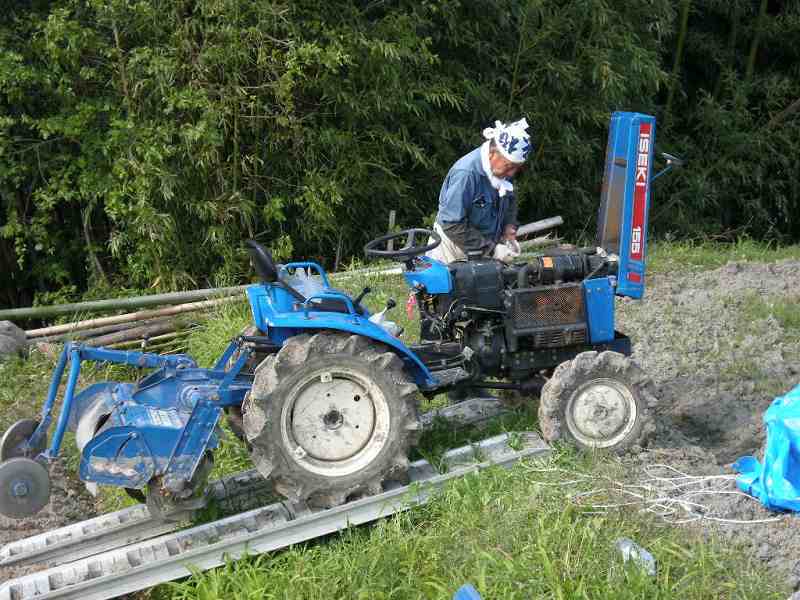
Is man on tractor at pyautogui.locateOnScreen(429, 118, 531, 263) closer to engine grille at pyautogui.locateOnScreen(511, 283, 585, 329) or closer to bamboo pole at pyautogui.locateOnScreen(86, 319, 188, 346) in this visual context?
engine grille at pyautogui.locateOnScreen(511, 283, 585, 329)

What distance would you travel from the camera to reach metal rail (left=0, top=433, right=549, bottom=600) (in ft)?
11.4

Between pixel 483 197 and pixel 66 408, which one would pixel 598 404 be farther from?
pixel 66 408

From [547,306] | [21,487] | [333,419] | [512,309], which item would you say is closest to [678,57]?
[547,306]

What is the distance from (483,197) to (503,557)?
223 cm

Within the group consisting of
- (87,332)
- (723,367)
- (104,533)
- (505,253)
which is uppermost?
(505,253)

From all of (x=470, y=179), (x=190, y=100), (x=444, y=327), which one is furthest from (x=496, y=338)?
(x=190, y=100)

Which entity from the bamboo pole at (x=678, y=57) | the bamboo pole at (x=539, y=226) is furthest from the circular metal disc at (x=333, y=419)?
the bamboo pole at (x=678, y=57)

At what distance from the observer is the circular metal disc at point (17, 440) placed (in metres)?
3.59

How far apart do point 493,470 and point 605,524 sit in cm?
64

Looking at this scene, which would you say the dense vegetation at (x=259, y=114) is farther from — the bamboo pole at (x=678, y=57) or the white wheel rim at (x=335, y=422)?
the white wheel rim at (x=335, y=422)

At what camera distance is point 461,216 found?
4875mm

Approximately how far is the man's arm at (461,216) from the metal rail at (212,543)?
1284 millimetres

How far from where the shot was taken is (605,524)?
360cm

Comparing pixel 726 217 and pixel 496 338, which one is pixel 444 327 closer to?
pixel 496 338
